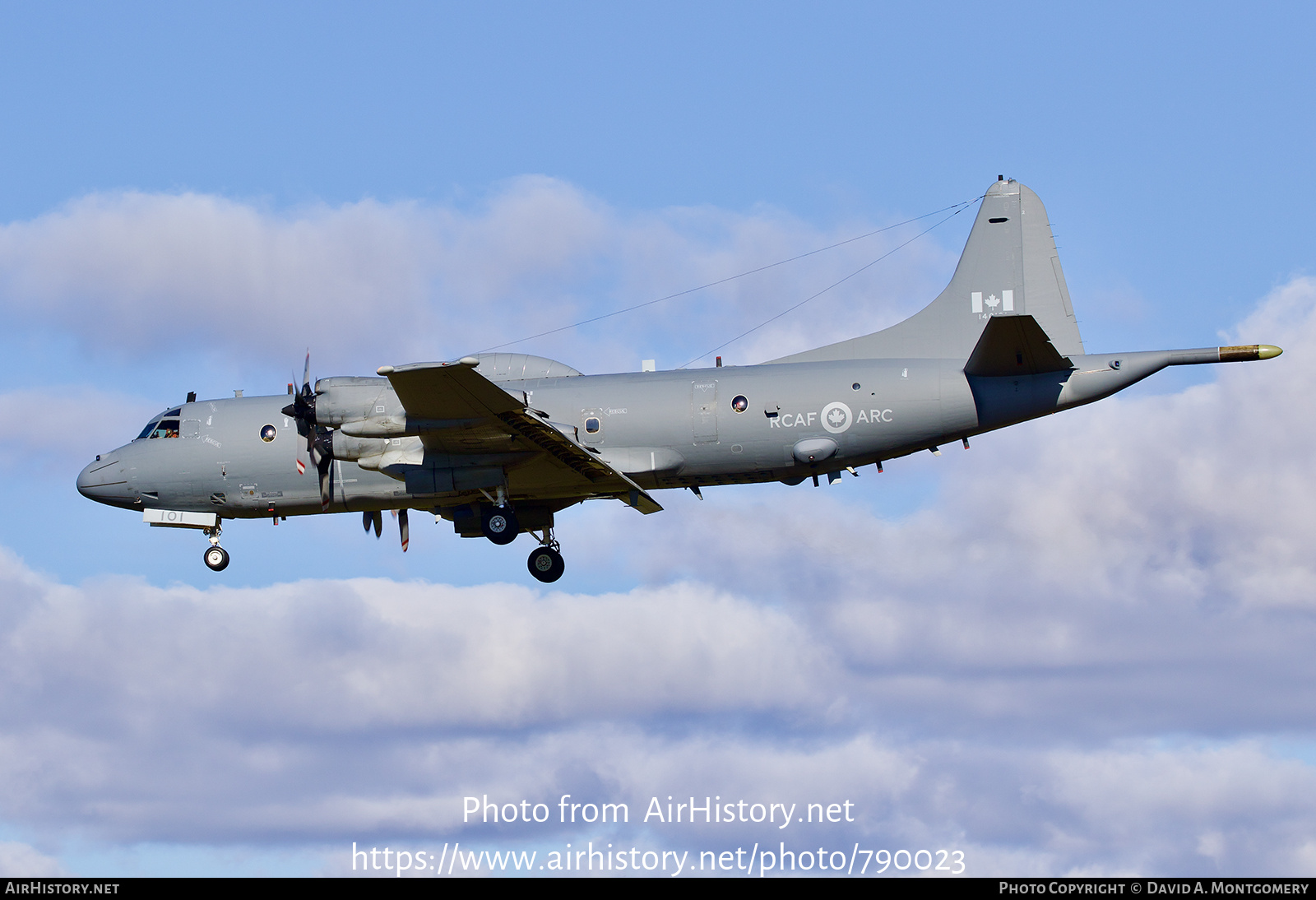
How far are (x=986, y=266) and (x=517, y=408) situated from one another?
10.5 meters

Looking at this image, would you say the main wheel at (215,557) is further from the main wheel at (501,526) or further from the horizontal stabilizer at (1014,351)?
the horizontal stabilizer at (1014,351)

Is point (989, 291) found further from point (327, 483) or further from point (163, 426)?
point (163, 426)

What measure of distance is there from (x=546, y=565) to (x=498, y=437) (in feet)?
14.7

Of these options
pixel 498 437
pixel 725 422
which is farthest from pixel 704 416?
pixel 498 437

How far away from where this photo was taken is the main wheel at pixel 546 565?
32.6 meters

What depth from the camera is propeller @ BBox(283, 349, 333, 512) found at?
30125mm

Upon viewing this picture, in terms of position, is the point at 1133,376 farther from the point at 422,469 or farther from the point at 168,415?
the point at 168,415

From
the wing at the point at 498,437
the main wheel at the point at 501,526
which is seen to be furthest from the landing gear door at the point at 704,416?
the main wheel at the point at 501,526

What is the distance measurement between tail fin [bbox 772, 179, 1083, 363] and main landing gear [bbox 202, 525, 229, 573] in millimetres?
12783
